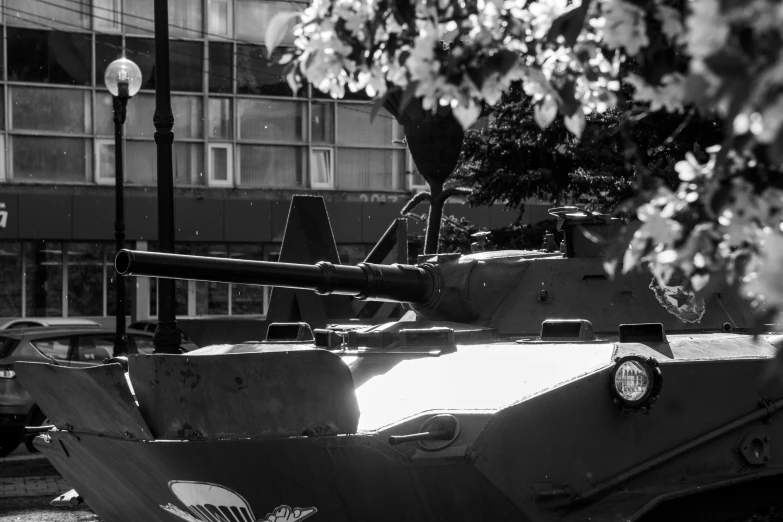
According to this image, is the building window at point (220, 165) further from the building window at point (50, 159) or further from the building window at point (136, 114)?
the building window at point (50, 159)

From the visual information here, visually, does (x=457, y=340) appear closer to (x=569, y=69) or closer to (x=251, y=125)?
(x=569, y=69)

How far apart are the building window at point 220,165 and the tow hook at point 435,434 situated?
19009mm

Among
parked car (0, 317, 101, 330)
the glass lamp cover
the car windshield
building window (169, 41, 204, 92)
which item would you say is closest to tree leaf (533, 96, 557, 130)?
the glass lamp cover

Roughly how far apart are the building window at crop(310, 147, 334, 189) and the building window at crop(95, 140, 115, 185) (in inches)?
155

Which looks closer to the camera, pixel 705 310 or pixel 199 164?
pixel 705 310

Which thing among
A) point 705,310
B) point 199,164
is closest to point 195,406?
point 705,310

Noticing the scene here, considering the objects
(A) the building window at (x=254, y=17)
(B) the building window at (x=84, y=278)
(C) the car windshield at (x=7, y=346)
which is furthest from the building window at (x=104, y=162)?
(C) the car windshield at (x=7, y=346)

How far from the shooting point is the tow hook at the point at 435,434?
16.1 feet

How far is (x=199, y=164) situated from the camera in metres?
23.6

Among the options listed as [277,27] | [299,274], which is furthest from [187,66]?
[277,27]

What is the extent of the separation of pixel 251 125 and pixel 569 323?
18350 mm

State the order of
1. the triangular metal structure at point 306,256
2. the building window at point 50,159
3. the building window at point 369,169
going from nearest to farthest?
the triangular metal structure at point 306,256 < the building window at point 50,159 < the building window at point 369,169

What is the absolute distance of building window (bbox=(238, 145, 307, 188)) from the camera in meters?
23.9

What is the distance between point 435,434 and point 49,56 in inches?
766
